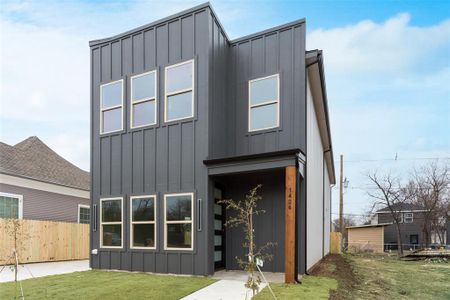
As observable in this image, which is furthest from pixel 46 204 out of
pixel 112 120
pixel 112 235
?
pixel 112 120

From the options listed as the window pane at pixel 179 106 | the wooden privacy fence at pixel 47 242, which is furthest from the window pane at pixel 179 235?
the wooden privacy fence at pixel 47 242

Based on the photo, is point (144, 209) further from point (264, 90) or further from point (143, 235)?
point (264, 90)

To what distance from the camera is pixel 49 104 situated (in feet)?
69.3

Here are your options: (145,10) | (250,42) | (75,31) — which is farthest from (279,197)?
(75,31)

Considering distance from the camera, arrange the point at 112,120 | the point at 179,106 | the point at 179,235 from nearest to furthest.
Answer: the point at 179,235 < the point at 179,106 < the point at 112,120

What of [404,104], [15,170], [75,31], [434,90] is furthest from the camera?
[404,104]

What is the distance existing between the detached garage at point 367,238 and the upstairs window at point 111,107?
19764 millimetres

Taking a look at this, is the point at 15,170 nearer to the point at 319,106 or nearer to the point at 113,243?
the point at 113,243

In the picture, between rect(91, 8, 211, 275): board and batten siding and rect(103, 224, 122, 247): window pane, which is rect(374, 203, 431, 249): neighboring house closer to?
rect(91, 8, 211, 275): board and batten siding

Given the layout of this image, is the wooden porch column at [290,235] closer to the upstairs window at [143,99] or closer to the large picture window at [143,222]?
the large picture window at [143,222]

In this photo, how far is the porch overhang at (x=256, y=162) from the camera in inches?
315

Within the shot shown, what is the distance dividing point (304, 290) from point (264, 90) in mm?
5236

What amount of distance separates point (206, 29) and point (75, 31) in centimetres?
512

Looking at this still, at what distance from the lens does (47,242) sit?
1407 cm
